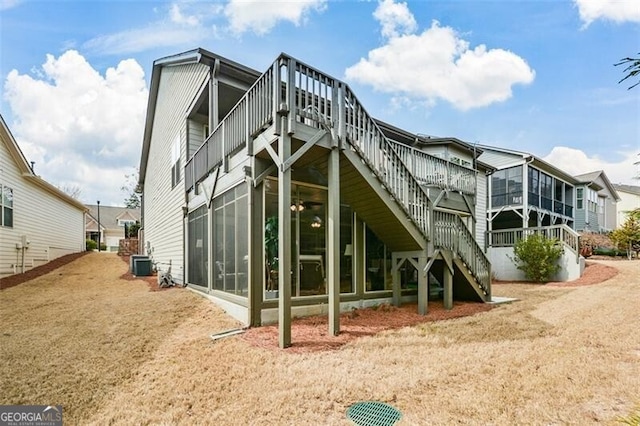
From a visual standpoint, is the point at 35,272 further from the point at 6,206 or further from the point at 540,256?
the point at 540,256

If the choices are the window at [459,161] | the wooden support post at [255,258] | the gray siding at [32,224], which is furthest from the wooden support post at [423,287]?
the gray siding at [32,224]

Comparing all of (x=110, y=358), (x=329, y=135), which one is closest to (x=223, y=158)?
(x=329, y=135)

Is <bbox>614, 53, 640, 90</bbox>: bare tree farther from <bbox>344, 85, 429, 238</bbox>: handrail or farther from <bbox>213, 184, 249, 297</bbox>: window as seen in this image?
<bbox>213, 184, 249, 297</bbox>: window

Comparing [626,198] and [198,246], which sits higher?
[626,198]

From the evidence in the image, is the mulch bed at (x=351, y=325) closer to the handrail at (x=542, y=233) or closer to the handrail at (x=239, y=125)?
the handrail at (x=239, y=125)

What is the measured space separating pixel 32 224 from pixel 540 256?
21.1m

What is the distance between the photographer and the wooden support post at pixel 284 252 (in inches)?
200

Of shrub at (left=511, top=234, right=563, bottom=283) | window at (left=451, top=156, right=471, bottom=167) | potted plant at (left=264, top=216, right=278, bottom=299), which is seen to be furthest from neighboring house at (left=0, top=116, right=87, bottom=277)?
shrub at (left=511, top=234, right=563, bottom=283)

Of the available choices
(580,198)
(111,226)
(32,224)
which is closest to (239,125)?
(32,224)

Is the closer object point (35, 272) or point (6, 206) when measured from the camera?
point (6, 206)

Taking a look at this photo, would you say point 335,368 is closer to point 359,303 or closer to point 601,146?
point 359,303

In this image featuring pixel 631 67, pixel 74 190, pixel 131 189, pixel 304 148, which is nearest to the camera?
pixel 631 67

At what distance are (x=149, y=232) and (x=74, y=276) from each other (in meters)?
4.48

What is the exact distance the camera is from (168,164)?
45.1 ft
